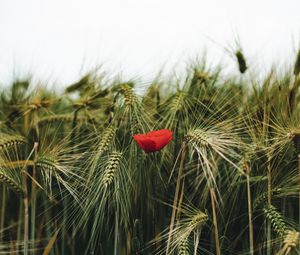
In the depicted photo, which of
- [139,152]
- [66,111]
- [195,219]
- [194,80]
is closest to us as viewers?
[195,219]

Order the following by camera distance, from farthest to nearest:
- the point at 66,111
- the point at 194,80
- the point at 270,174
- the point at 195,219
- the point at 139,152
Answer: the point at 66,111 < the point at 194,80 < the point at 139,152 < the point at 270,174 < the point at 195,219

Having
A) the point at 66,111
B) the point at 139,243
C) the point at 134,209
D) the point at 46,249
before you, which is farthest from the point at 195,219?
the point at 66,111

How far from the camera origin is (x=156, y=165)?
193 centimetres

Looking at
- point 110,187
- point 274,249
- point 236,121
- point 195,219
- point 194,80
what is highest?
point 194,80

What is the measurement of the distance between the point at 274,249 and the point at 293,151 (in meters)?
0.34

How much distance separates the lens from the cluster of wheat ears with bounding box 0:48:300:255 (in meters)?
1.80

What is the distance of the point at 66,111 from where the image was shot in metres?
2.35

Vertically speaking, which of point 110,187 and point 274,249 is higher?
point 110,187

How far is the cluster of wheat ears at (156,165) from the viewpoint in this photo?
1798mm

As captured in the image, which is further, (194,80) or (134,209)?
(194,80)

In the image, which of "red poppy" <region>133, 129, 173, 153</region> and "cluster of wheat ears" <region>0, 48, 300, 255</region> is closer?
"red poppy" <region>133, 129, 173, 153</region>

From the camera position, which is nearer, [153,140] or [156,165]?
[153,140]

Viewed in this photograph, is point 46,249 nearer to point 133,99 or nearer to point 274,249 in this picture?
point 133,99

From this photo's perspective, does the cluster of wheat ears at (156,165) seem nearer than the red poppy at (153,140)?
No
